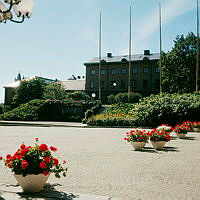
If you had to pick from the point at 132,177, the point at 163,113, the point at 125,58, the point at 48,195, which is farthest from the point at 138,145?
the point at 125,58

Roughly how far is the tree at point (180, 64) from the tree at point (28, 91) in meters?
28.0

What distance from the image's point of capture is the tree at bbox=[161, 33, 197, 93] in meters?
45.4

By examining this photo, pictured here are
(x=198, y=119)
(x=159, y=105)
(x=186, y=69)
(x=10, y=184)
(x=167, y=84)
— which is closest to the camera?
(x=10, y=184)

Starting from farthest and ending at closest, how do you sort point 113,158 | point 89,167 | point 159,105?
point 159,105
point 113,158
point 89,167

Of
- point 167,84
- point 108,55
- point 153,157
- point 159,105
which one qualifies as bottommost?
point 153,157

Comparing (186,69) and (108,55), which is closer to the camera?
(186,69)

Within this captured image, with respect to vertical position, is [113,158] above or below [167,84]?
below

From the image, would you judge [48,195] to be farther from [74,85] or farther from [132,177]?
[74,85]

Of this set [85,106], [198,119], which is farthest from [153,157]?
[85,106]

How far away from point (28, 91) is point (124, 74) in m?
22.6

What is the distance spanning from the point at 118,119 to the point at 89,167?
18.6 metres

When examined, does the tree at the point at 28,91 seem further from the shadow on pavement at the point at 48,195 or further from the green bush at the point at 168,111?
the shadow on pavement at the point at 48,195

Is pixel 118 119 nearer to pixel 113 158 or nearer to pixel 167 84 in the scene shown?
pixel 113 158

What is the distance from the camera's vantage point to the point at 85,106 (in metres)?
38.1
